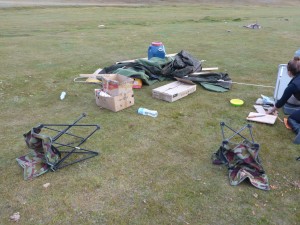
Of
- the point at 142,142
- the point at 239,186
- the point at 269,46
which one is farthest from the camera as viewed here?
the point at 269,46

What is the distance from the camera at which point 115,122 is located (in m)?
5.21

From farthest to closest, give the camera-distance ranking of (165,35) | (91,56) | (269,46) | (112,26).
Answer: (112,26) < (165,35) < (269,46) < (91,56)

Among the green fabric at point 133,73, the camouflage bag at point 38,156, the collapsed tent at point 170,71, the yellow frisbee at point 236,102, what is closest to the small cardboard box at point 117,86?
the green fabric at point 133,73

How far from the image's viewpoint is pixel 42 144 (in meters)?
3.82

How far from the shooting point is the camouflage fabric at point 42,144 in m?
3.77

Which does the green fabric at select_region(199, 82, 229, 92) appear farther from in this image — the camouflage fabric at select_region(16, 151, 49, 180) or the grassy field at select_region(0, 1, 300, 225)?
the camouflage fabric at select_region(16, 151, 49, 180)

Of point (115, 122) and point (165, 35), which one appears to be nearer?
point (115, 122)

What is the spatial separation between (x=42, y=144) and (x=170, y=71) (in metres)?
4.26

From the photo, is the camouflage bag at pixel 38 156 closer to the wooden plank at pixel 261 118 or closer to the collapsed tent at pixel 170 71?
the collapsed tent at pixel 170 71

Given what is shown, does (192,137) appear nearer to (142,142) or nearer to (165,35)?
(142,142)

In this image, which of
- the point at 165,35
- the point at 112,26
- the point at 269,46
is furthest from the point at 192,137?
the point at 112,26

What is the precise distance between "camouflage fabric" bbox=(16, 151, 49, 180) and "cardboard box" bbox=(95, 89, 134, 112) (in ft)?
6.10

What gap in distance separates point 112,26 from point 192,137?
43.3 ft

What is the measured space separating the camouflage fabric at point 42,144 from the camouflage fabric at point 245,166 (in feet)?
7.61
